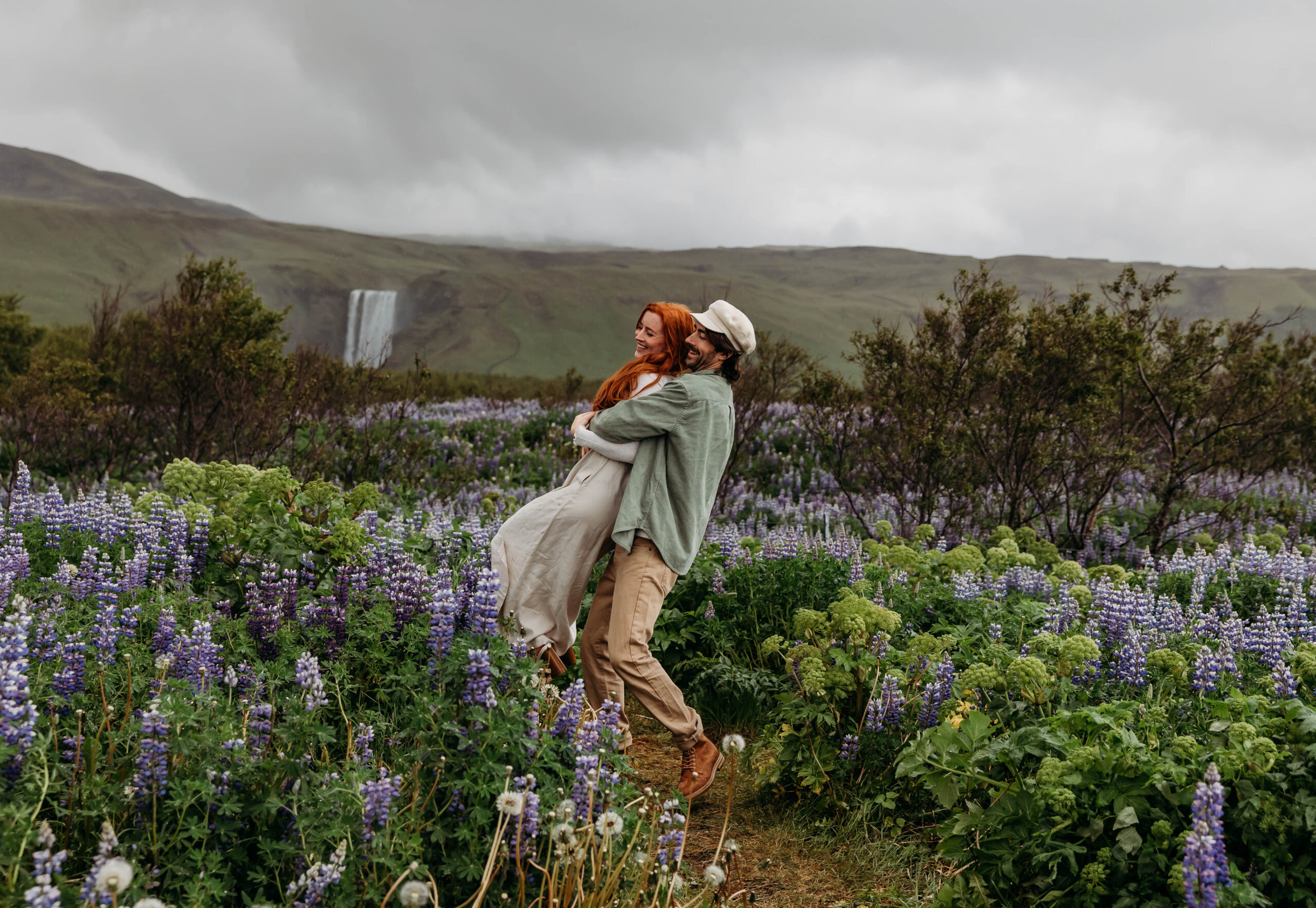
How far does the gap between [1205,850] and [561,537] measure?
8.13ft

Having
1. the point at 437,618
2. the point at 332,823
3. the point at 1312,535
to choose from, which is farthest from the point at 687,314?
the point at 1312,535

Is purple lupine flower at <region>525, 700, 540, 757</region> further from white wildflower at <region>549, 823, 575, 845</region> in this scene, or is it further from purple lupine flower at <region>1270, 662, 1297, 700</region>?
purple lupine flower at <region>1270, 662, 1297, 700</region>

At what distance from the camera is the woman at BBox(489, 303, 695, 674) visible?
3848mm

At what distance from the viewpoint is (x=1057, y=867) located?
2844 millimetres

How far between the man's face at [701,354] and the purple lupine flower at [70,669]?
7.99 feet

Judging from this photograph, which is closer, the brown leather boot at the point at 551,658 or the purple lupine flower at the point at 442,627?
the purple lupine flower at the point at 442,627

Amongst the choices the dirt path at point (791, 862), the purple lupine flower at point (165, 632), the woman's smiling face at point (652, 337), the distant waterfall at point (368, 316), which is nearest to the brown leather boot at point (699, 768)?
the dirt path at point (791, 862)

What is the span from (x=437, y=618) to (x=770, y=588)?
2.83 metres

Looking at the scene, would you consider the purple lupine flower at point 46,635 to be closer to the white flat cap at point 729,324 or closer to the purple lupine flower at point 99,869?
the purple lupine flower at point 99,869

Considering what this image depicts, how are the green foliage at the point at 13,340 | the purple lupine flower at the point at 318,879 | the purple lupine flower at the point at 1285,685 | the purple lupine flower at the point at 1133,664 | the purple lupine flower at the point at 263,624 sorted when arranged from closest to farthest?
the purple lupine flower at the point at 318,879 → the purple lupine flower at the point at 1285,685 → the purple lupine flower at the point at 263,624 → the purple lupine flower at the point at 1133,664 → the green foliage at the point at 13,340

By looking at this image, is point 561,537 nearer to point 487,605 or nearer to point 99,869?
point 487,605

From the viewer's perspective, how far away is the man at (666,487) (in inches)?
146

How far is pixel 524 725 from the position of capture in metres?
2.67

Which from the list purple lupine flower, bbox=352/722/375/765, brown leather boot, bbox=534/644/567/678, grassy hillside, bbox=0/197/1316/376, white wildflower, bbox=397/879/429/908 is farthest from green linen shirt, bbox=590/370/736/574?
grassy hillside, bbox=0/197/1316/376
